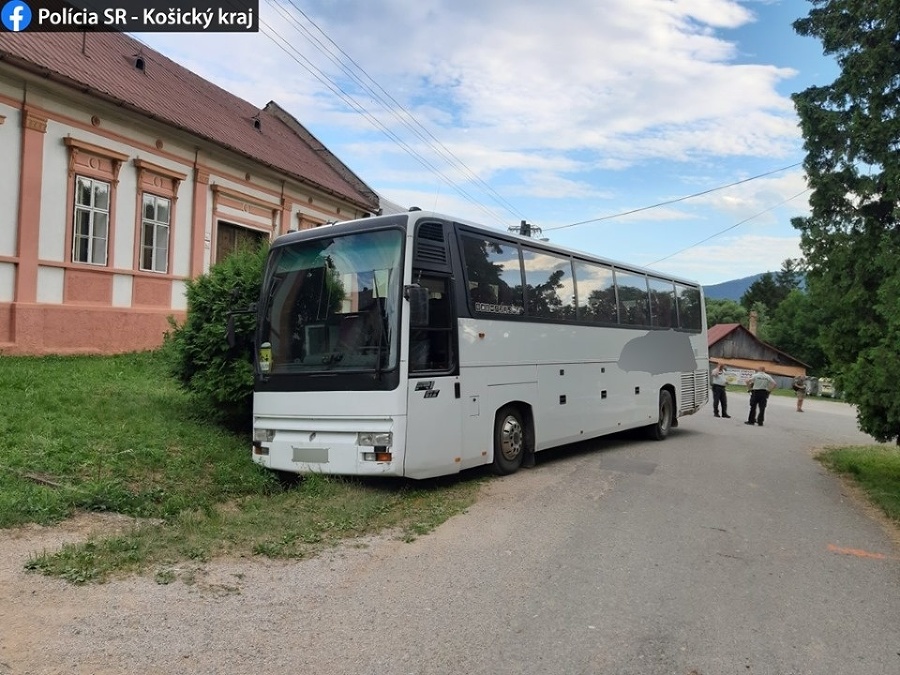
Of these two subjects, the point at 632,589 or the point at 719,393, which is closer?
the point at 632,589

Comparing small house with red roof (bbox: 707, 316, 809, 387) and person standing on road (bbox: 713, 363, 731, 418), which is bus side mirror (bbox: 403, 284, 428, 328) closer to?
person standing on road (bbox: 713, 363, 731, 418)

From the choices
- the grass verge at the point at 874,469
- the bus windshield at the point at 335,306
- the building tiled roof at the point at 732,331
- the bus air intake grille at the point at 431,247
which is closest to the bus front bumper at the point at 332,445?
the bus windshield at the point at 335,306

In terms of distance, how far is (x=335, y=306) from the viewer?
25.8 feet

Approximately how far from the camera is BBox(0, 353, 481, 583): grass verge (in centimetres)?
554

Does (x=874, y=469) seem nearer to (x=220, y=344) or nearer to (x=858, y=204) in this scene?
(x=858, y=204)

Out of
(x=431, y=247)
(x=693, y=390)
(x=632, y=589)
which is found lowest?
(x=632, y=589)

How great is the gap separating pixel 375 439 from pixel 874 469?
8809 millimetres

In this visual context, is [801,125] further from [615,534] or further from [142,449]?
[142,449]

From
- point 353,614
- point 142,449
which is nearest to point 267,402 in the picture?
point 142,449

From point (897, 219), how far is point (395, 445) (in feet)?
23.9

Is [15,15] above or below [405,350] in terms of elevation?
above

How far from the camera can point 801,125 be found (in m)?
10.7

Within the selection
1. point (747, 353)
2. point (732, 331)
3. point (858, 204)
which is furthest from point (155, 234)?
point (747, 353)

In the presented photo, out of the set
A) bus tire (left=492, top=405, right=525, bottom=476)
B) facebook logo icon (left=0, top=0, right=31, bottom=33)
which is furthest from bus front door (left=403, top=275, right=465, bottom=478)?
facebook logo icon (left=0, top=0, right=31, bottom=33)
